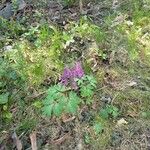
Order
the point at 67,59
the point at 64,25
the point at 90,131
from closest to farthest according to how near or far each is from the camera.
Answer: the point at 90,131, the point at 67,59, the point at 64,25

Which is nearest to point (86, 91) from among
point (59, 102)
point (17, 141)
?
point (59, 102)

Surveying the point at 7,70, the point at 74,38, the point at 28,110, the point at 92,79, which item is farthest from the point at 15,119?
the point at 74,38

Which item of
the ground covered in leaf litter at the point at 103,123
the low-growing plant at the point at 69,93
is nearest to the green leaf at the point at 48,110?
the low-growing plant at the point at 69,93

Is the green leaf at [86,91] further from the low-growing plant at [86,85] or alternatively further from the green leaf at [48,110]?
the green leaf at [48,110]

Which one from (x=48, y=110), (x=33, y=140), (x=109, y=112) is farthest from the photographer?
(x=109, y=112)

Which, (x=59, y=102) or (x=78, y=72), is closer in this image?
(x=59, y=102)

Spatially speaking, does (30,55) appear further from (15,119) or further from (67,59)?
(15,119)

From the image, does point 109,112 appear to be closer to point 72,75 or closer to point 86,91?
point 86,91

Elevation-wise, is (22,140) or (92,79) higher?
(92,79)
